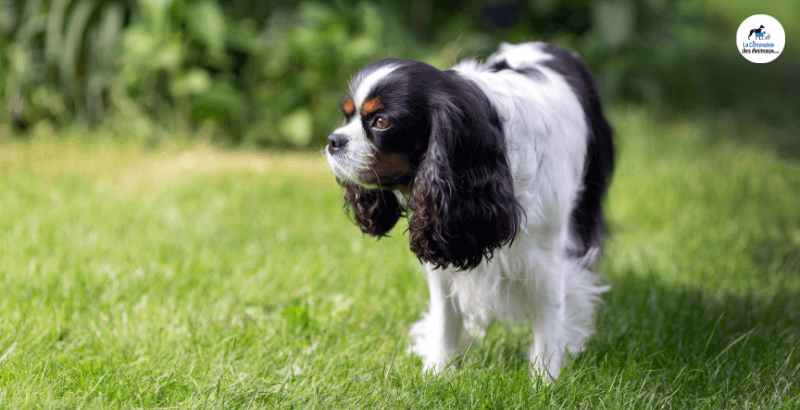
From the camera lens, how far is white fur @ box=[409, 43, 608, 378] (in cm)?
233

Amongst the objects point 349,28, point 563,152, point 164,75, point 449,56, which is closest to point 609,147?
point 563,152

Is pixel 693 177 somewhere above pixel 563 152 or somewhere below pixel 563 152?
Result: below

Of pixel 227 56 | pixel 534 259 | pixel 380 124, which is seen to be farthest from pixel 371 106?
pixel 227 56

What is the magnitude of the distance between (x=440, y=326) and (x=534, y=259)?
48cm

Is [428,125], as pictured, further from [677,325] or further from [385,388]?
[677,325]

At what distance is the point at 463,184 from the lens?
2.18 metres

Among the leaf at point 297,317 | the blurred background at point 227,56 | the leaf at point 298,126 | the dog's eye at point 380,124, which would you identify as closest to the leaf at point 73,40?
the blurred background at point 227,56

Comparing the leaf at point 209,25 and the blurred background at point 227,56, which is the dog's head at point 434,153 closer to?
the blurred background at point 227,56

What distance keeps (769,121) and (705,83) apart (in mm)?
850

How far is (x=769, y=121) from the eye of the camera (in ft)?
23.6

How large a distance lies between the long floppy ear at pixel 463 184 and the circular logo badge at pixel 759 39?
2.19 meters

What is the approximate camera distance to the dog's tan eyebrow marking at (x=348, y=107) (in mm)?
2224

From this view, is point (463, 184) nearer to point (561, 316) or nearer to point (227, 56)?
point (561, 316)

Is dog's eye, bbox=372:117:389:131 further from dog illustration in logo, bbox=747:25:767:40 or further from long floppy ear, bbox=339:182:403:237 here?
dog illustration in logo, bbox=747:25:767:40
